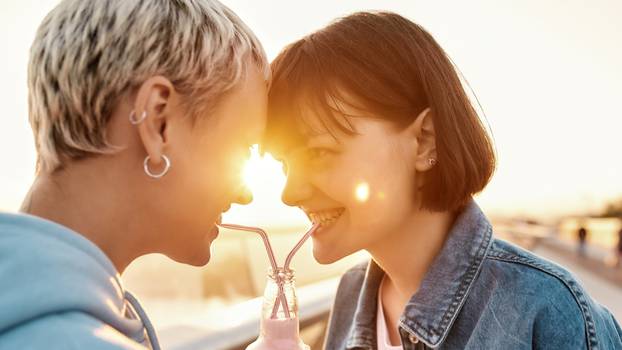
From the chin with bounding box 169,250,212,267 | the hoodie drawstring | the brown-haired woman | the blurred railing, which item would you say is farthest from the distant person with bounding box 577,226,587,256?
the hoodie drawstring

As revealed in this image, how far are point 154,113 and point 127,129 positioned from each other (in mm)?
65

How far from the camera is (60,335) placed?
0.83 meters

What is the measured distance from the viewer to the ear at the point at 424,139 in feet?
5.94

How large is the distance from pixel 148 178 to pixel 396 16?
1.02 metres

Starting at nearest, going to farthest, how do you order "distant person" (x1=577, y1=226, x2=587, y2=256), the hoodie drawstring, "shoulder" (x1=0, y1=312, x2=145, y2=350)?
"shoulder" (x1=0, y1=312, x2=145, y2=350), the hoodie drawstring, "distant person" (x1=577, y1=226, x2=587, y2=256)

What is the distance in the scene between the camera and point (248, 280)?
14.0ft

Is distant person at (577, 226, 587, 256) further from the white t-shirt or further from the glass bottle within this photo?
the glass bottle

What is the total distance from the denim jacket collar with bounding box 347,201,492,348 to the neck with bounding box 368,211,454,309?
7 centimetres

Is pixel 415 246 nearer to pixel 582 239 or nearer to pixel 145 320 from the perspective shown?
pixel 145 320

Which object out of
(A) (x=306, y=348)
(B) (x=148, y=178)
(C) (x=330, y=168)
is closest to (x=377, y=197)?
(C) (x=330, y=168)

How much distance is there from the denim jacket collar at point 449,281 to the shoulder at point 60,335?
1.06m

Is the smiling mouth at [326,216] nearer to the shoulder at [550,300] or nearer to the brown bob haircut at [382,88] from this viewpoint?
the brown bob haircut at [382,88]

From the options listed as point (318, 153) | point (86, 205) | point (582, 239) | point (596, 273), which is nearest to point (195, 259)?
point (86, 205)

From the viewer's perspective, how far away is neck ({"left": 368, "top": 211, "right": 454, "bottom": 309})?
6.11 feet
